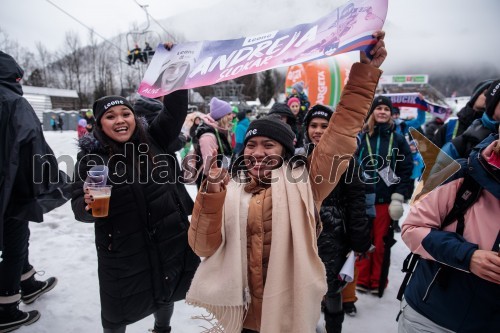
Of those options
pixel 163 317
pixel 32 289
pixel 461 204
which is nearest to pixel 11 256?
pixel 32 289

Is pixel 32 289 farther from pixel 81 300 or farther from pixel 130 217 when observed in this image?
pixel 130 217

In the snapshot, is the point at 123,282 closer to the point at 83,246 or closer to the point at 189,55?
the point at 189,55

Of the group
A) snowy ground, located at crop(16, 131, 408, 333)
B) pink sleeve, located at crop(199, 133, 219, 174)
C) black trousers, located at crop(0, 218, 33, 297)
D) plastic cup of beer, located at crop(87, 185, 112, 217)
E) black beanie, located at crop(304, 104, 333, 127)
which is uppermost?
black beanie, located at crop(304, 104, 333, 127)

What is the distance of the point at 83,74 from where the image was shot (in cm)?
5706

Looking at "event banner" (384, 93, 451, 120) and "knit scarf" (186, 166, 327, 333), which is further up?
"event banner" (384, 93, 451, 120)

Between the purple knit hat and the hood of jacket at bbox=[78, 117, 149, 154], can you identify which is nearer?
the hood of jacket at bbox=[78, 117, 149, 154]

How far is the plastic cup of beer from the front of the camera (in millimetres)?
1781

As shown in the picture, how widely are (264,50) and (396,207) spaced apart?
7.97ft

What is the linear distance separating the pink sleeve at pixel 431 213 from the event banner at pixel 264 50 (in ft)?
2.61

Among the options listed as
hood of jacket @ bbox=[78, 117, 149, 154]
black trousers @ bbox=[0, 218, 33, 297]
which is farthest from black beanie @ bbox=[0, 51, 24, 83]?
black trousers @ bbox=[0, 218, 33, 297]

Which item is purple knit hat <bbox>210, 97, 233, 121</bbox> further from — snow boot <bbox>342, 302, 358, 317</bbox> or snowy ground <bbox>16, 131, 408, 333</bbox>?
snow boot <bbox>342, 302, 358, 317</bbox>

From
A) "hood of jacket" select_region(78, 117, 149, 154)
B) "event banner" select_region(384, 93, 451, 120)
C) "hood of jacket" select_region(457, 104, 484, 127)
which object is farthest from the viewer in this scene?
"event banner" select_region(384, 93, 451, 120)

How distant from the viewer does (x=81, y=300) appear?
3088 mm

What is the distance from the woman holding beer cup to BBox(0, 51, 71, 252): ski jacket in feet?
2.71
